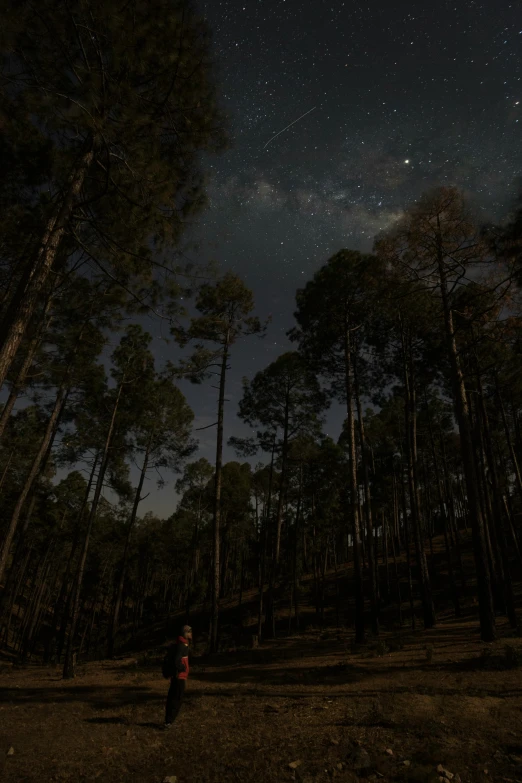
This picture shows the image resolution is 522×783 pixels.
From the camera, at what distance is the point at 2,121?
246 inches

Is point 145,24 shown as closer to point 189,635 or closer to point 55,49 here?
point 55,49

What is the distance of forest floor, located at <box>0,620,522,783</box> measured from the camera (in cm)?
410

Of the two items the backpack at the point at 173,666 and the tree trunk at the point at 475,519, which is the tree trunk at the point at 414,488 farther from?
the backpack at the point at 173,666

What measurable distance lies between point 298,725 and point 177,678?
2.10m

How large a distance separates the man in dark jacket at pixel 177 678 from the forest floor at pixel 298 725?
0.23 metres

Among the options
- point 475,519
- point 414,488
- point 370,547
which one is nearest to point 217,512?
point 370,547

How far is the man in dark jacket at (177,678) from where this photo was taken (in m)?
6.04

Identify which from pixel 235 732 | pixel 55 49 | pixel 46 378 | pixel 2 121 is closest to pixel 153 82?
pixel 55 49

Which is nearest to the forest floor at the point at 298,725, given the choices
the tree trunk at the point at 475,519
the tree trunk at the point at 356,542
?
the tree trunk at the point at 475,519

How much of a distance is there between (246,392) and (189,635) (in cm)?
1391

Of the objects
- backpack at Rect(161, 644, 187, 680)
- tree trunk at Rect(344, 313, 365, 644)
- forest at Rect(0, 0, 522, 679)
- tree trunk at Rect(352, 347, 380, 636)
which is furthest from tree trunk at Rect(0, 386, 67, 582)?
tree trunk at Rect(352, 347, 380, 636)

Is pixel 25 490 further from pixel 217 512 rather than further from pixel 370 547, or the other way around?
pixel 370 547

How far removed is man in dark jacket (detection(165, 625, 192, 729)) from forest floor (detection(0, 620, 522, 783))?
0.23 m

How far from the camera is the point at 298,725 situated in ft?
17.8
